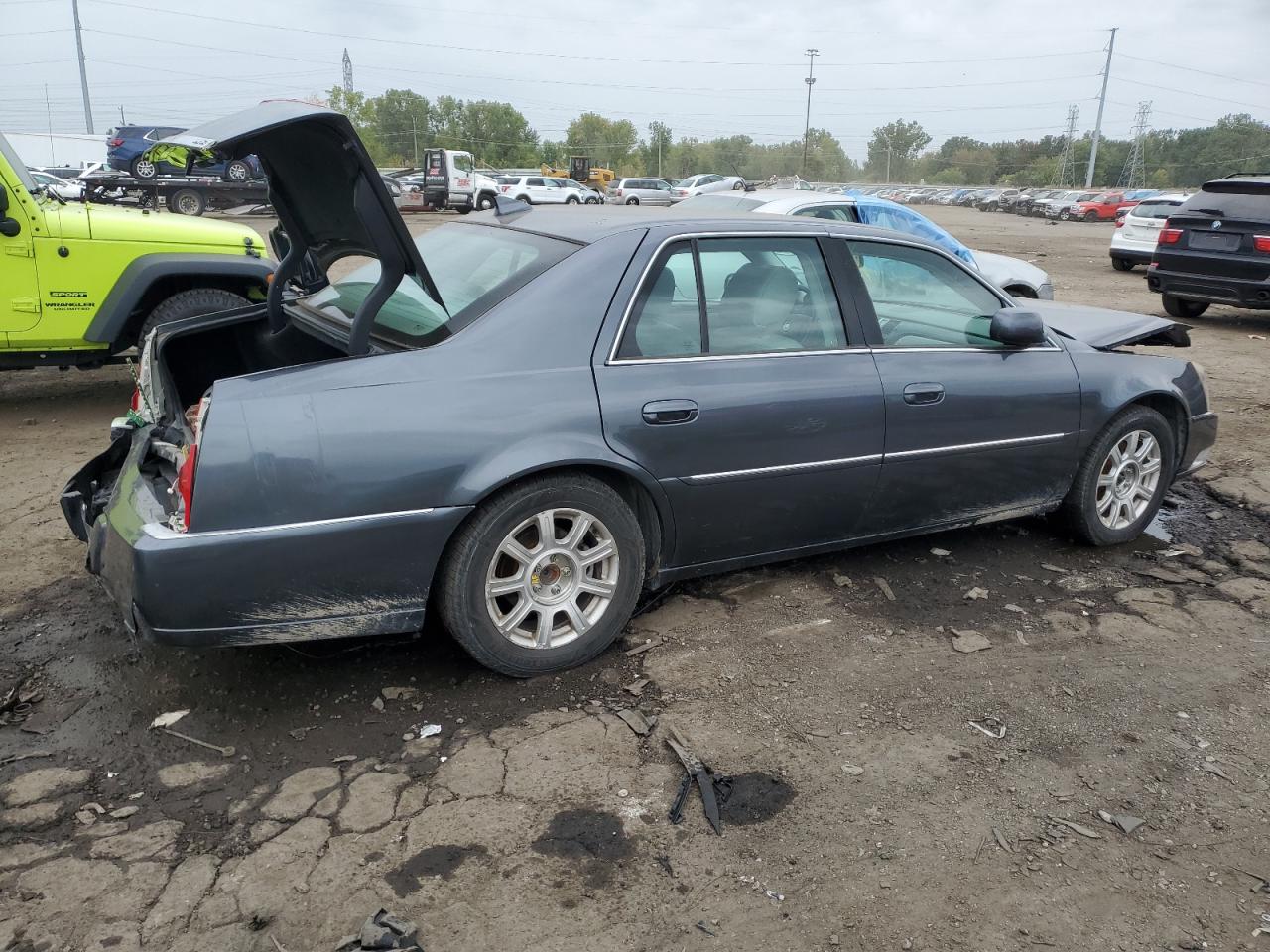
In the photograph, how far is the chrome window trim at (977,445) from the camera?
3.98 metres

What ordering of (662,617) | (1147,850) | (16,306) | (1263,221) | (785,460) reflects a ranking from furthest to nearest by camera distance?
(1263,221) < (16,306) < (662,617) < (785,460) < (1147,850)

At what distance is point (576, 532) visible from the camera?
3.37 meters

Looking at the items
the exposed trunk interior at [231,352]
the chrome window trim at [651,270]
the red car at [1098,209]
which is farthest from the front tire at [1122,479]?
the red car at [1098,209]

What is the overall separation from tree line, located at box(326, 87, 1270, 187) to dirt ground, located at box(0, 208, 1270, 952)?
254 feet

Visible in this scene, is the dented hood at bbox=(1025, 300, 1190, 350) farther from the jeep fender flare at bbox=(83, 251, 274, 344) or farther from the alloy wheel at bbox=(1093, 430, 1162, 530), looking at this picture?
the jeep fender flare at bbox=(83, 251, 274, 344)

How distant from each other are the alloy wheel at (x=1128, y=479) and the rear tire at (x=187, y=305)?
536 cm

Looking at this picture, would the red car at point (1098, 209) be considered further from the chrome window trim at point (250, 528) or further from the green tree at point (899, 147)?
the green tree at point (899, 147)

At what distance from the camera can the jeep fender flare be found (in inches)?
253

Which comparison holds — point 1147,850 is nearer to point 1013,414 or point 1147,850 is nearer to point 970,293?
point 1013,414

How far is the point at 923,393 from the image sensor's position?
3.99 metres

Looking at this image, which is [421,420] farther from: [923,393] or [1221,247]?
[1221,247]

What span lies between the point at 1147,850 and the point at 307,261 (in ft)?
12.3

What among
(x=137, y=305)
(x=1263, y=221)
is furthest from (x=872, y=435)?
(x=1263, y=221)

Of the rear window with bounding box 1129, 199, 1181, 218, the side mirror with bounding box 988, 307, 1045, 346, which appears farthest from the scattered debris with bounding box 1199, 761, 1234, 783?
the rear window with bounding box 1129, 199, 1181, 218
